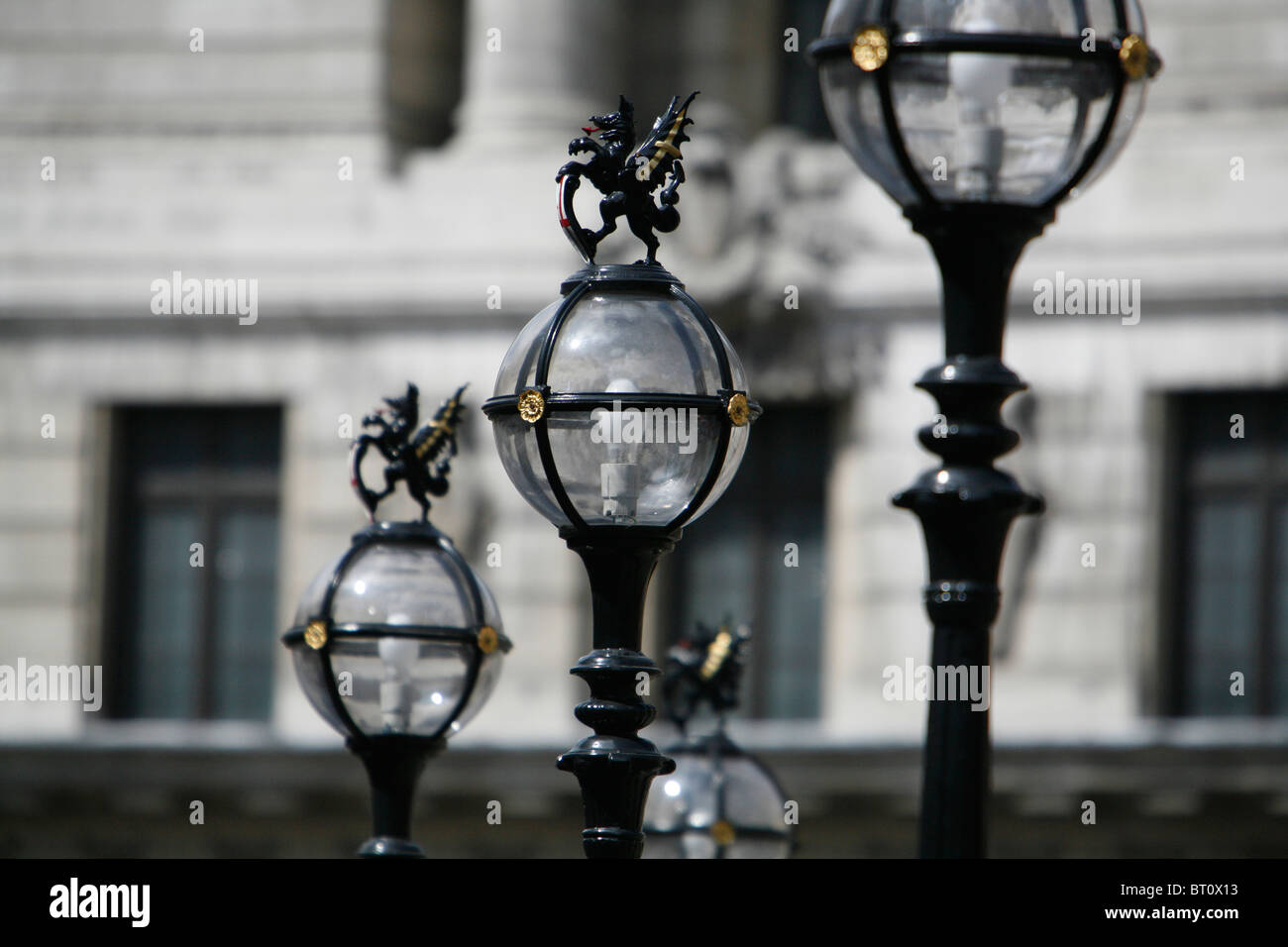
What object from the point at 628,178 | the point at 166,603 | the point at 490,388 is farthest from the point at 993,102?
the point at 166,603

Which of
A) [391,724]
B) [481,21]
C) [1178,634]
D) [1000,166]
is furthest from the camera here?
[481,21]

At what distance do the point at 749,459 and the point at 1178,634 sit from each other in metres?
4.06

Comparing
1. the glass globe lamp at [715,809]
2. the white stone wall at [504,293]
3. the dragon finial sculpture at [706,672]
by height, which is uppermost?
the white stone wall at [504,293]

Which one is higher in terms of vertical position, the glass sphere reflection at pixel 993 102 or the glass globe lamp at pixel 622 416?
the glass sphere reflection at pixel 993 102

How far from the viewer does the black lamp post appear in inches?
286

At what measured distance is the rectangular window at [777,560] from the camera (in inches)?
981

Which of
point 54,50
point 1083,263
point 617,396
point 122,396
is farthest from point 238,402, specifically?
point 617,396

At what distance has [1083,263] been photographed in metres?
24.0

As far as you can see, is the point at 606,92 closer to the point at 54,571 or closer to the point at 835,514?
the point at 835,514

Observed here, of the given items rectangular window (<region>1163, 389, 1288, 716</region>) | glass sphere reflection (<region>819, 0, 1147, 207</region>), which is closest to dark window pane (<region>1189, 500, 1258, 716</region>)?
rectangular window (<region>1163, 389, 1288, 716</region>)

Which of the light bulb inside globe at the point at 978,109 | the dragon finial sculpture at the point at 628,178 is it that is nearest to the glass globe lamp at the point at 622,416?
the dragon finial sculpture at the point at 628,178

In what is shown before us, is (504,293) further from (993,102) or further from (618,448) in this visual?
(993,102)

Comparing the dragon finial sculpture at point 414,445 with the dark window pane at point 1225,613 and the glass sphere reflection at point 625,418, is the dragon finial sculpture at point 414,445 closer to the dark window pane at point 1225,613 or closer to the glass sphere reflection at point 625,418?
the glass sphere reflection at point 625,418

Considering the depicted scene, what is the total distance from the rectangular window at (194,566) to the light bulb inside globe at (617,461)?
18279 mm
